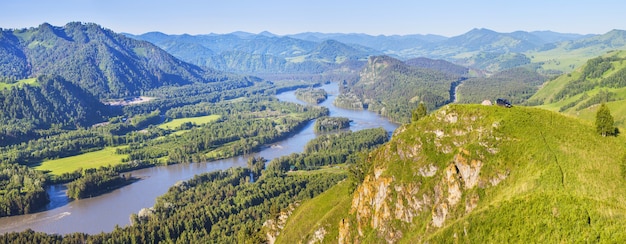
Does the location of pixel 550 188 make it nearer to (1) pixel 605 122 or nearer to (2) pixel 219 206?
(1) pixel 605 122

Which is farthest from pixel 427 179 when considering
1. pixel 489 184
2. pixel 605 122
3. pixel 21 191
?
pixel 21 191

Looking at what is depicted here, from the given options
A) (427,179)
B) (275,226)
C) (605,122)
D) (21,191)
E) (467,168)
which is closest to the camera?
(605,122)

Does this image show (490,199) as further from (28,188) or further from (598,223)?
(28,188)

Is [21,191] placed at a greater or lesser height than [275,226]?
lesser

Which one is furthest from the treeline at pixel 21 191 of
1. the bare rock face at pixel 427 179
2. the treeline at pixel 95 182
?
the bare rock face at pixel 427 179

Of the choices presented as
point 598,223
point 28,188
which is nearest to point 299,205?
point 598,223
